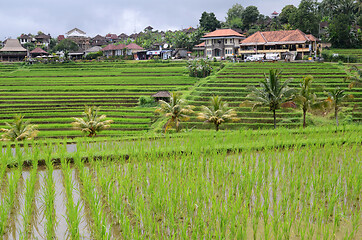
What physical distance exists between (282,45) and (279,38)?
102 centimetres

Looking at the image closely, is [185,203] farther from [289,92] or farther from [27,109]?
[27,109]

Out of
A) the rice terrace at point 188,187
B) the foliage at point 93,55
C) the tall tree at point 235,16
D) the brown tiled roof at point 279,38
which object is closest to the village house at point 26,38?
the foliage at point 93,55

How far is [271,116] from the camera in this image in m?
24.8

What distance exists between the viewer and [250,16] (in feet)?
237

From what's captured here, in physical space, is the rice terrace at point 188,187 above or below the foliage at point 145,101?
below

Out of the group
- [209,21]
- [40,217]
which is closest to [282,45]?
[209,21]

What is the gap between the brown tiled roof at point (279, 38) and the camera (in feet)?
155

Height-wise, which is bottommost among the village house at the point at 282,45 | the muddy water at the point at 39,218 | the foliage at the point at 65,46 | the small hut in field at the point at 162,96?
the muddy water at the point at 39,218

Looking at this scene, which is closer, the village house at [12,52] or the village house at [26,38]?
the village house at [12,52]

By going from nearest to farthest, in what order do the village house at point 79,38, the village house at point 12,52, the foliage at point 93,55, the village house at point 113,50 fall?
the village house at point 113,50 → the village house at point 12,52 → the foliage at point 93,55 → the village house at point 79,38

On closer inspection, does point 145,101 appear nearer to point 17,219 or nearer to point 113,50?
point 17,219

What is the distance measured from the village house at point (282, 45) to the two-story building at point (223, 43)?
2.32 meters

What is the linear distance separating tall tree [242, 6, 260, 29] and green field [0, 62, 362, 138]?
29.2m

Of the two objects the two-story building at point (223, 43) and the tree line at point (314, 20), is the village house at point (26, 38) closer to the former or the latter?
the tree line at point (314, 20)
